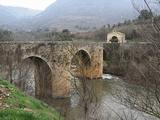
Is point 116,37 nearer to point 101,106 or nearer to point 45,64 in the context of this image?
point 45,64

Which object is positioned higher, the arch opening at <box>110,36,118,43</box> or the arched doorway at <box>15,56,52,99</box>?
the arch opening at <box>110,36,118,43</box>

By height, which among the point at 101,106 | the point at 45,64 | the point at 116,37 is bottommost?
the point at 101,106

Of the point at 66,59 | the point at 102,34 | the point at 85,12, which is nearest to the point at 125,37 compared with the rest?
the point at 102,34

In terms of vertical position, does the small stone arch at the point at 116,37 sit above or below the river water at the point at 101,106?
above

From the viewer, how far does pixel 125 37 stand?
54.3 meters

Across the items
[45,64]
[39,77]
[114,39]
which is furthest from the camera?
[114,39]

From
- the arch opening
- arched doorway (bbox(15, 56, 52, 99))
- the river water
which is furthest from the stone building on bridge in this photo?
arched doorway (bbox(15, 56, 52, 99))

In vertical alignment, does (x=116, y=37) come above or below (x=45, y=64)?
above

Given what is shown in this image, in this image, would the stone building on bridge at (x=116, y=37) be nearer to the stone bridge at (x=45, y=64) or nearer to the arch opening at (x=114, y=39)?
the arch opening at (x=114, y=39)

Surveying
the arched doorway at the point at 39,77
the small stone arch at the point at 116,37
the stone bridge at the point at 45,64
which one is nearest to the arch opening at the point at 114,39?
the small stone arch at the point at 116,37

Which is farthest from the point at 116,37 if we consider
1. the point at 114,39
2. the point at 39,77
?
the point at 39,77

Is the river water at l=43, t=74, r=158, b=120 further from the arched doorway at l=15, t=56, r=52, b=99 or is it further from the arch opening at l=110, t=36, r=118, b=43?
the arch opening at l=110, t=36, r=118, b=43

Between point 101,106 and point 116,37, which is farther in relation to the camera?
point 116,37

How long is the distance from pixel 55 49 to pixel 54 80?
225 cm
